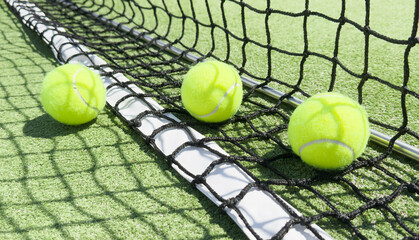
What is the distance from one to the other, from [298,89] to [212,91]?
50cm

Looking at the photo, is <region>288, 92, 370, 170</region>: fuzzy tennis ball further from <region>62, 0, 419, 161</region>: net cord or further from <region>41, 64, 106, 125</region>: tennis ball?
<region>41, 64, 106, 125</region>: tennis ball

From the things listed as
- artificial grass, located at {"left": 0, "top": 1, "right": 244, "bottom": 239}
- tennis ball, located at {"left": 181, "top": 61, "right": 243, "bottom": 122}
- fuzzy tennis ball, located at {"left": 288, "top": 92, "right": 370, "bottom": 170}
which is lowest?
artificial grass, located at {"left": 0, "top": 1, "right": 244, "bottom": 239}

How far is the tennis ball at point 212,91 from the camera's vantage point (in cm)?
130

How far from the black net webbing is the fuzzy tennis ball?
0.08 metres

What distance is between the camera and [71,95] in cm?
135

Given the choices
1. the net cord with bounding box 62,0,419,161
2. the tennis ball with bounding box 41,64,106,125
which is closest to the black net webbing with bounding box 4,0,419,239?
the net cord with bounding box 62,0,419,161

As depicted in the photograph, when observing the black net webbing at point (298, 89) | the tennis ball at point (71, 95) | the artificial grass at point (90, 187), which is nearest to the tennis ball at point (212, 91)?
the black net webbing at point (298, 89)

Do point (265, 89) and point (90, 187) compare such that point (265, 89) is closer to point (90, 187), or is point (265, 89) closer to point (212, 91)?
point (212, 91)

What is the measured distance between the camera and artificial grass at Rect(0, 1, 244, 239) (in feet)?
3.21

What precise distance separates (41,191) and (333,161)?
37.0 inches

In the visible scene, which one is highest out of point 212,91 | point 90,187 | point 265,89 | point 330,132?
point 265,89

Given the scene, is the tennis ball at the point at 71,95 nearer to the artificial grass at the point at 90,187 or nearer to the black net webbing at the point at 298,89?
the artificial grass at the point at 90,187

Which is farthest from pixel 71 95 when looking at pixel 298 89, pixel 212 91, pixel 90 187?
pixel 298 89

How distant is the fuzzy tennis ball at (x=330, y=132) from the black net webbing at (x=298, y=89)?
0.28 feet
